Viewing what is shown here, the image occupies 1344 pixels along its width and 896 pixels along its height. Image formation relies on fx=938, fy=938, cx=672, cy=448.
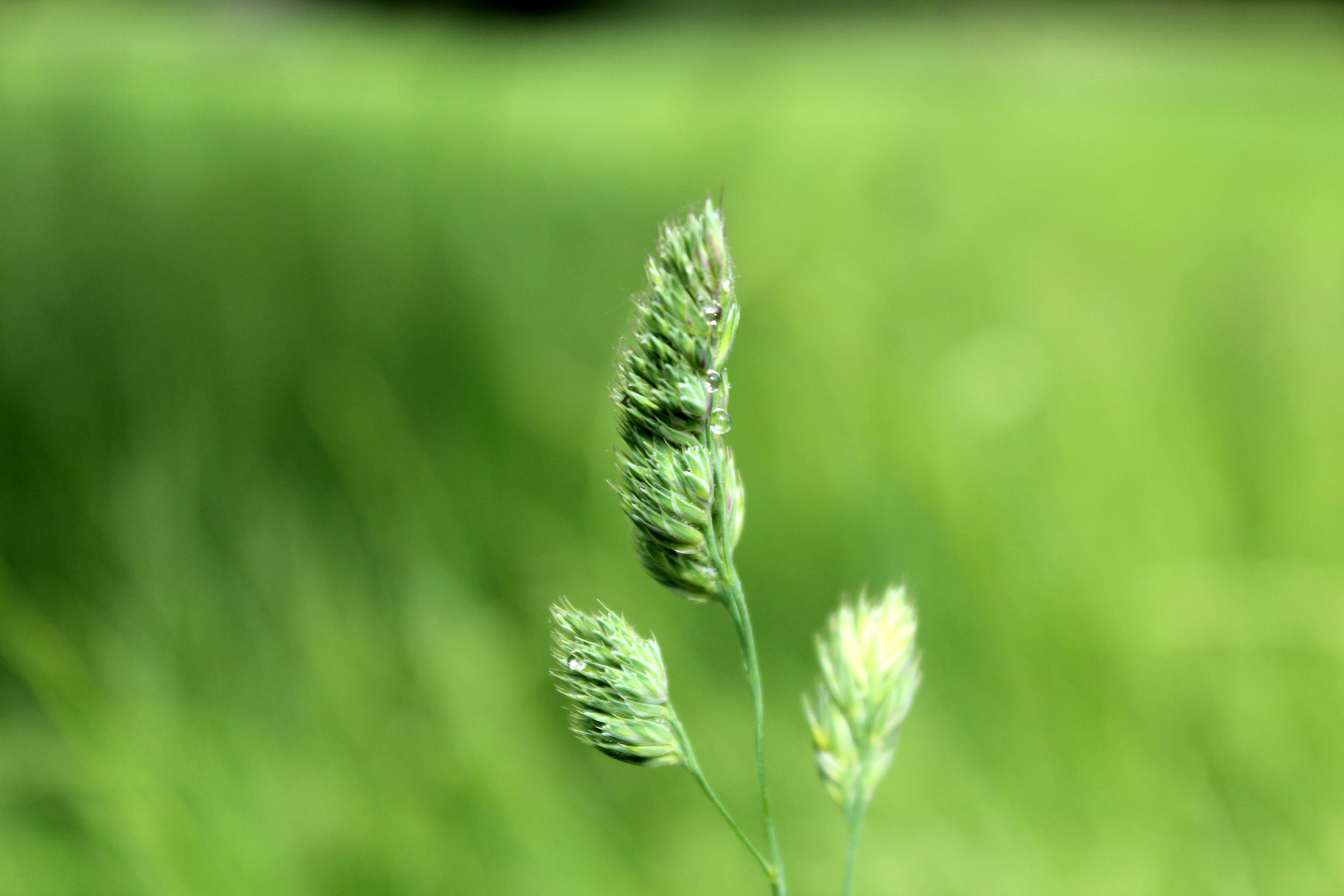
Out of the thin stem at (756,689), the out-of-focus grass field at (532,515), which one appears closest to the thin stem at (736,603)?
the thin stem at (756,689)

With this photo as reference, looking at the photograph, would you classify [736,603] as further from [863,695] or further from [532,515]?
[532,515]

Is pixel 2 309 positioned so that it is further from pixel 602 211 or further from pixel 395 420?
pixel 602 211

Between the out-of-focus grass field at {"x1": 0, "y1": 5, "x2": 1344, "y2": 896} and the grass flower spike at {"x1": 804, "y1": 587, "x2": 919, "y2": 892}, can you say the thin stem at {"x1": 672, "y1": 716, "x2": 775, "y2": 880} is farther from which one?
the out-of-focus grass field at {"x1": 0, "y1": 5, "x2": 1344, "y2": 896}

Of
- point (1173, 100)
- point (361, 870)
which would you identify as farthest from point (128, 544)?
point (1173, 100)

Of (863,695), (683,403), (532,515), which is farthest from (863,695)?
(532,515)

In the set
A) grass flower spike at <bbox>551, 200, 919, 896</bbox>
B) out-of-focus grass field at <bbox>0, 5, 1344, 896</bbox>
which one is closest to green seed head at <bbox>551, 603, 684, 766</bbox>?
grass flower spike at <bbox>551, 200, 919, 896</bbox>

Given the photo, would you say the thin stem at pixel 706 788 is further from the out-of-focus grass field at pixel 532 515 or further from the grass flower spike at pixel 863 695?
the out-of-focus grass field at pixel 532 515

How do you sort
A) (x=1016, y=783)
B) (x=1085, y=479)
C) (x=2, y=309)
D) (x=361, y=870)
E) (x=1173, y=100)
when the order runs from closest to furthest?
(x=361, y=870), (x=1016, y=783), (x=2, y=309), (x=1085, y=479), (x=1173, y=100)

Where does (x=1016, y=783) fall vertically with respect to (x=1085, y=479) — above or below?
below
